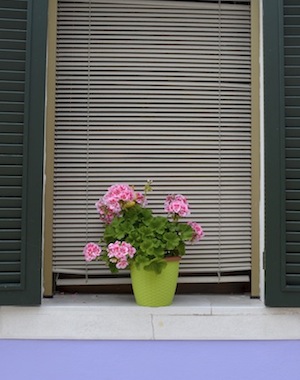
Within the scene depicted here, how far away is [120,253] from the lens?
2.38 meters

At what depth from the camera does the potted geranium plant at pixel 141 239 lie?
239cm

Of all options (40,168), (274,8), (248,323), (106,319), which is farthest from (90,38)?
(248,323)

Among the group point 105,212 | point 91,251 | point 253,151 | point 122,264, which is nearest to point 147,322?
point 122,264

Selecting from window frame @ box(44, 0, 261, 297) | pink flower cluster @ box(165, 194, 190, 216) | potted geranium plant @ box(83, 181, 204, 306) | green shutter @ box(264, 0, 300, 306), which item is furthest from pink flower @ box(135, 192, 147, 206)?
green shutter @ box(264, 0, 300, 306)

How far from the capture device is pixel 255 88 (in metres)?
2.68

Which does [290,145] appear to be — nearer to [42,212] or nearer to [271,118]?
[271,118]

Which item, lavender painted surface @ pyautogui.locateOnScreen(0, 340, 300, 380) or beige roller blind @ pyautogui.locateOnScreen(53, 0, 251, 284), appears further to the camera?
beige roller blind @ pyautogui.locateOnScreen(53, 0, 251, 284)

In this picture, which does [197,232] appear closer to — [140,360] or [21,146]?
[140,360]

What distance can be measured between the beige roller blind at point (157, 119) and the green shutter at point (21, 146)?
0.71 ft

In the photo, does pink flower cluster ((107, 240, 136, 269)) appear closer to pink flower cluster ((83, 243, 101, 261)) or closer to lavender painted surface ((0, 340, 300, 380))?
pink flower cluster ((83, 243, 101, 261))

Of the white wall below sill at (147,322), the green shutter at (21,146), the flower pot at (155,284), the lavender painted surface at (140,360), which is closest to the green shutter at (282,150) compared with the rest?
the white wall below sill at (147,322)

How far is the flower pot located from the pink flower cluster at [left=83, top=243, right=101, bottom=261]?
176 millimetres

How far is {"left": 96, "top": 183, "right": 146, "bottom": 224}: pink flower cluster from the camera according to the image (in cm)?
246

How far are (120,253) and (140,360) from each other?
51 cm
